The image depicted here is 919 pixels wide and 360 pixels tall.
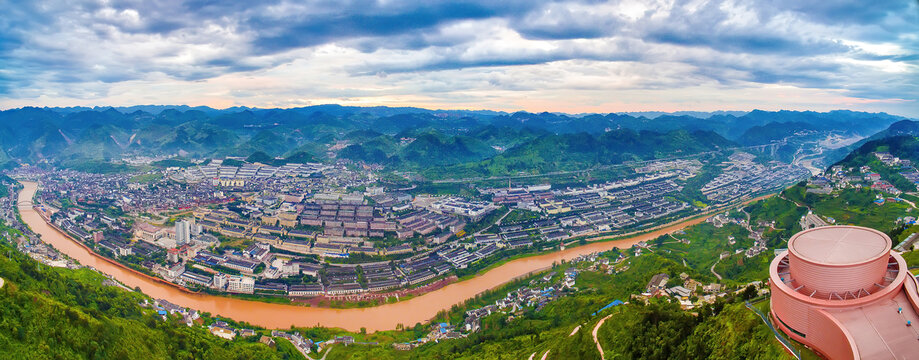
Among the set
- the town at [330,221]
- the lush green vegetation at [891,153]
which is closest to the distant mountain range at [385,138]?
the town at [330,221]

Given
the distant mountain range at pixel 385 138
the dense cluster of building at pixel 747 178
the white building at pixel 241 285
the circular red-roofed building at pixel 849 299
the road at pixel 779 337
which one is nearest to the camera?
the circular red-roofed building at pixel 849 299

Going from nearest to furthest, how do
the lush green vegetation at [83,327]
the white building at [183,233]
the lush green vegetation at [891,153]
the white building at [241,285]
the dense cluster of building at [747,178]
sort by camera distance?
the lush green vegetation at [83,327], the white building at [241,285], the white building at [183,233], the lush green vegetation at [891,153], the dense cluster of building at [747,178]

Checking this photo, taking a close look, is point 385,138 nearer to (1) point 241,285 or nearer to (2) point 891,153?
(1) point 241,285

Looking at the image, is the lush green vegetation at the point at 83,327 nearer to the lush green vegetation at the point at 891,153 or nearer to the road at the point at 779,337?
the road at the point at 779,337

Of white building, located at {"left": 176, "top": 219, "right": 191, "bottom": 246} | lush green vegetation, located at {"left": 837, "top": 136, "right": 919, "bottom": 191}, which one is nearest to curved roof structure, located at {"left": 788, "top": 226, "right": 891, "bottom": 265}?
lush green vegetation, located at {"left": 837, "top": 136, "right": 919, "bottom": 191}

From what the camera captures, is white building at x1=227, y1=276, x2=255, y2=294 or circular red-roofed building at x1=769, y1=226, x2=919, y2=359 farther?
white building at x1=227, y1=276, x2=255, y2=294

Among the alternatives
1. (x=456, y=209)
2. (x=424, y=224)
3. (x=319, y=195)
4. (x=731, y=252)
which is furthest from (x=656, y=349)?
(x=319, y=195)

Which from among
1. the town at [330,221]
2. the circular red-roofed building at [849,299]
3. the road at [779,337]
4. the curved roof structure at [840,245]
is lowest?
the town at [330,221]

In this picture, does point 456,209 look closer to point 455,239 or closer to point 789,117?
point 455,239

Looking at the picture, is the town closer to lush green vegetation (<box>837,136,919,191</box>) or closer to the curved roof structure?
lush green vegetation (<box>837,136,919,191</box>)
